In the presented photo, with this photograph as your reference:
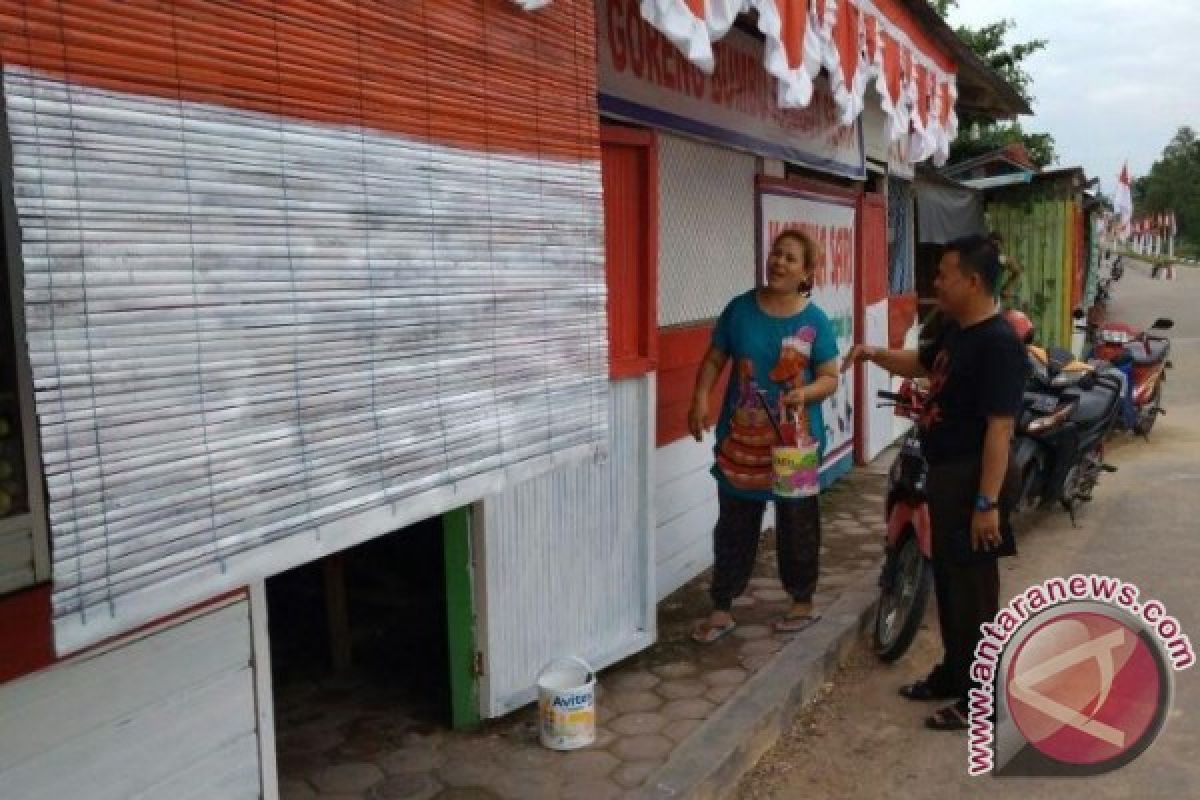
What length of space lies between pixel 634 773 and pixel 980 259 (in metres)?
2.05

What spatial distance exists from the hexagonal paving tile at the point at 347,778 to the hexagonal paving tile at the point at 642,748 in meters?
0.76

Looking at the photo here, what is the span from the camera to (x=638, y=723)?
12.0ft

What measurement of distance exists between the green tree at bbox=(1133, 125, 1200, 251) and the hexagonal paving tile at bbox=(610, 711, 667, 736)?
87.0 metres

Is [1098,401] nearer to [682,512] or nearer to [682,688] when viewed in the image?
[682,512]

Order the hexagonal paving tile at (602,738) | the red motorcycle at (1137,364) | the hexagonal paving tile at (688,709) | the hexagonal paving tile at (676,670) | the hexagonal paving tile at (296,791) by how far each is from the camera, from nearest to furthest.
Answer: the hexagonal paving tile at (296,791), the hexagonal paving tile at (602,738), the hexagonal paving tile at (688,709), the hexagonal paving tile at (676,670), the red motorcycle at (1137,364)

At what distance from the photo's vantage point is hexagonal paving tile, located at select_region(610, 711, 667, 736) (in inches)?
141

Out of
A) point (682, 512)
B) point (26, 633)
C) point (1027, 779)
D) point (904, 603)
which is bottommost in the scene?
point (1027, 779)

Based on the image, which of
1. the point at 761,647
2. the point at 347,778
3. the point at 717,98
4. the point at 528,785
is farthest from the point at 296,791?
the point at 717,98

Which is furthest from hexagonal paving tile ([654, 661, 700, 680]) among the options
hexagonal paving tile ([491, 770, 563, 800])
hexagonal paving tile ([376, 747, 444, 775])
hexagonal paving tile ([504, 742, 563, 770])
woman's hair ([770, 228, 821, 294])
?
woman's hair ([770, 228, 821, 294])

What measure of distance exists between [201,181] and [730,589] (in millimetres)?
3222

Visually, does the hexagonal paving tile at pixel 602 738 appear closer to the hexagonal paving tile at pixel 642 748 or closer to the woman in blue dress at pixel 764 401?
the hexagonal paving tile at pixel 642 748

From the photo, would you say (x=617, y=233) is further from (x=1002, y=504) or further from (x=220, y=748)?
(x=220, y=748)

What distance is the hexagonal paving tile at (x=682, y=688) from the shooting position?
12.7 ft

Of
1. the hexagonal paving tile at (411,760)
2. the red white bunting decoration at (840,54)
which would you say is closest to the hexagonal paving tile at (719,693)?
the hexagonal paving tile at (411,760)
